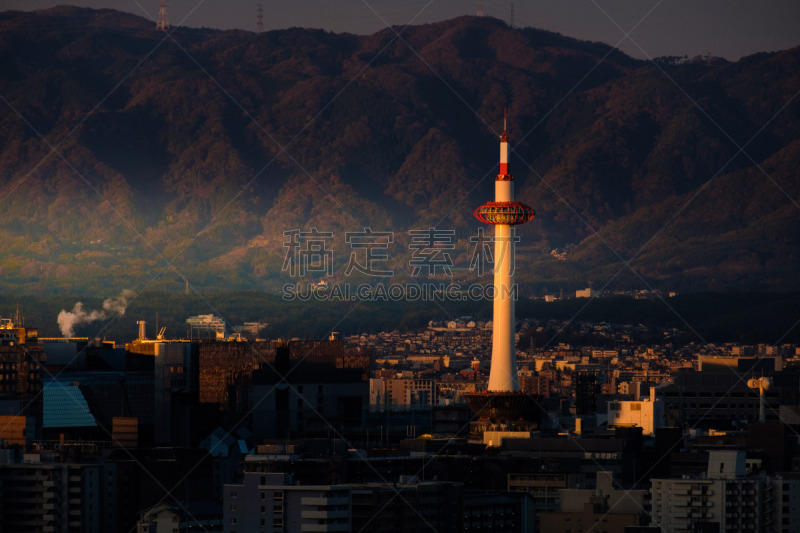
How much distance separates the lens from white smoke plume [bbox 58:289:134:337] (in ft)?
457

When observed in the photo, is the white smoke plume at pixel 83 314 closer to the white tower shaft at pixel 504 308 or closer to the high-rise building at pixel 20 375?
the white tower shaft at pixel 504 308

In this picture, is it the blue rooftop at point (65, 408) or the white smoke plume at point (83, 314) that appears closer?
the blue rooftop at point (65, 408)

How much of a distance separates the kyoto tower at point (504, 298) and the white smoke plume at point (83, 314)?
4197cm

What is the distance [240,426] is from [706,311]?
3557 inches

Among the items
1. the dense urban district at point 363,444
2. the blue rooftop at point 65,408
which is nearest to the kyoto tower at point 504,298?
the dense urban district at point 363,444

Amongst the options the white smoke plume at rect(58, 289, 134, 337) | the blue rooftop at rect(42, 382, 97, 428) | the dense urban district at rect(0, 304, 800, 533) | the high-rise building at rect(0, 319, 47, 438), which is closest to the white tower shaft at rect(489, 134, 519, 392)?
the dense urban district at rect(0, 304, 800, 533)

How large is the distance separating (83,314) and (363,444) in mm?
74352

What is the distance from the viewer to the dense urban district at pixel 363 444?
5134cm

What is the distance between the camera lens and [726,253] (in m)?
197

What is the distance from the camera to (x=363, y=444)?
7594 centimetres

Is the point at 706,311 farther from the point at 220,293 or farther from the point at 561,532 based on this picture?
the point at 561,532

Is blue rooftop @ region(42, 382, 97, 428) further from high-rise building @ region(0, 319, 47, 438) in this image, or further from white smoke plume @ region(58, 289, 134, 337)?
white smoke plume @ region(58, 289, 134, 337)

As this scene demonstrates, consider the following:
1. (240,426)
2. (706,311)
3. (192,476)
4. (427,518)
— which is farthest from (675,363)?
(427,518)

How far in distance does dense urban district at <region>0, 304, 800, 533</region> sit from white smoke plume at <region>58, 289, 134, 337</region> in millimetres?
5274
